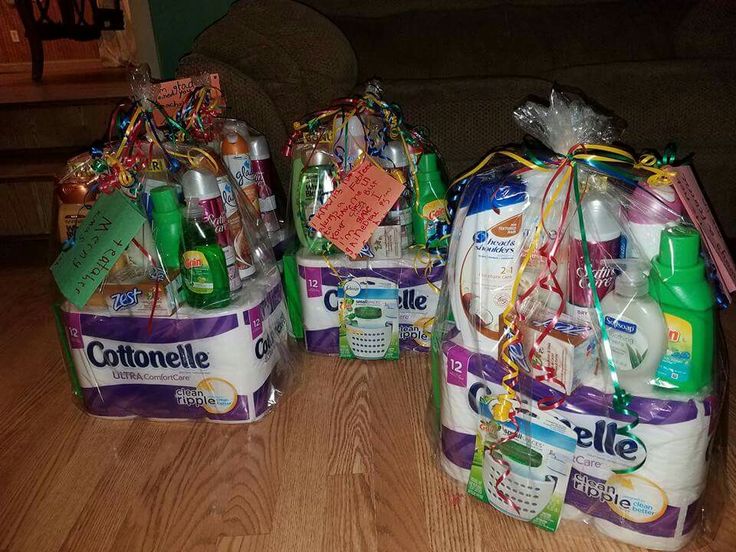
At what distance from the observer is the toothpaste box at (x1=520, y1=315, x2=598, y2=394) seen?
29.0 inches

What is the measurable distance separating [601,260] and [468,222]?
0.18 m

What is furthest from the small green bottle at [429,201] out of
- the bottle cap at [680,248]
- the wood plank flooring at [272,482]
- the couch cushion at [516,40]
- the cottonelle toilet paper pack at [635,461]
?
the couch cushion at [516,40]

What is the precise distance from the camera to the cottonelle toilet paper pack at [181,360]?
1.01 m

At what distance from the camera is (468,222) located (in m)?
0.84

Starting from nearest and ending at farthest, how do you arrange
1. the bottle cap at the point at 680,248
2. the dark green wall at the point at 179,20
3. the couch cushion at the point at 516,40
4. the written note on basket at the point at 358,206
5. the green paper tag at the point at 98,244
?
the bottle cap at the point at 680,248 < the green paper tag at the point at 98,244 < the written note on basket at the point at 358,206 < the couch cushion at the point at 516,40 < the dark green wall at the point at 179,20

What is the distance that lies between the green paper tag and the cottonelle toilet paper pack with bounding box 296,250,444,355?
1.11 ft

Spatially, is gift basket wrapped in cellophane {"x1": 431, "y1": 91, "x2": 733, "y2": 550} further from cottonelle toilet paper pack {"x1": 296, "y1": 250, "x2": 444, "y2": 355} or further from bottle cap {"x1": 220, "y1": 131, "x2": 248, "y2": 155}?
bottle cap {"x1": 220, "y1": 131, "x2": 248, "y2": 155}

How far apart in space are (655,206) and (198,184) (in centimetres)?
67

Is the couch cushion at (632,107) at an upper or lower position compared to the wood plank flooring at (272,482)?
upper

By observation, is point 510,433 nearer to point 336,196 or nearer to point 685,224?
point 685,224

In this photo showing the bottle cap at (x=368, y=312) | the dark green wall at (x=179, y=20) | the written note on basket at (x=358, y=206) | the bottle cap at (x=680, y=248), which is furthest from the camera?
the dark green wall at (x=179, y=20)

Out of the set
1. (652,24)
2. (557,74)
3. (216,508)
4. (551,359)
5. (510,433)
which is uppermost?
(652,24)

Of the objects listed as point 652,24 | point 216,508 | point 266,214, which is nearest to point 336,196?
point 266,214

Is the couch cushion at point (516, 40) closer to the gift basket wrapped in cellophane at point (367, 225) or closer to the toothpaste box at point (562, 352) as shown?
the gift basket wrapped in cellophane at point (367, 225)
